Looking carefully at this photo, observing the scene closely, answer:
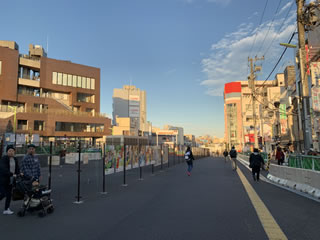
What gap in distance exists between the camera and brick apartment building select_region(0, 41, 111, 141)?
2023 inches

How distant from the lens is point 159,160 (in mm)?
20781

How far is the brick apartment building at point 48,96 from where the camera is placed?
51.4m

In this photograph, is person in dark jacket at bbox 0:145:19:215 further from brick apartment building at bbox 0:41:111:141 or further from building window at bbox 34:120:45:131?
building window at bbox 34:120:45:131

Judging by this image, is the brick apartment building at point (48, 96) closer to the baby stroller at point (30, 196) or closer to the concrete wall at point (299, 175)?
the baby stroller at point (30, 196)

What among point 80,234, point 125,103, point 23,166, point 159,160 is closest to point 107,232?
point 80,234

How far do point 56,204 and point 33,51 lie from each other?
65722 millimetres

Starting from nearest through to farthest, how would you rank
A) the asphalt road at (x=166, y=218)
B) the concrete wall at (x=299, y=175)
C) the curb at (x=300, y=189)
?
the asphalt road at (x=166, y=218)
the curb at (x=300, y=189)
the concrete wall at (x=299, y=175)

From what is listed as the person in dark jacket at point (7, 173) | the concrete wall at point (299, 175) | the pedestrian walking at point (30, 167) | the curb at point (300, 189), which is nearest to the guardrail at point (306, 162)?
the concrete wall at point (299, 175)

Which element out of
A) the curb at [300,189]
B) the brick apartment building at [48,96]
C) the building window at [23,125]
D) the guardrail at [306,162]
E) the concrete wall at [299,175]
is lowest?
the curb at [300,189]

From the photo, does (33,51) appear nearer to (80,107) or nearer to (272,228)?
(80,107)

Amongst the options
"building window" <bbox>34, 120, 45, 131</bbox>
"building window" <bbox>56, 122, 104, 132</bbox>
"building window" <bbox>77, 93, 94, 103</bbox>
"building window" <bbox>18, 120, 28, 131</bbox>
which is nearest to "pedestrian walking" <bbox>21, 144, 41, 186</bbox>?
"building window" <bbox>18, 120, 28, 131</bbox>

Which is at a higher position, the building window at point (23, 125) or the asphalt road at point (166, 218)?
the building window at point (23, 125)

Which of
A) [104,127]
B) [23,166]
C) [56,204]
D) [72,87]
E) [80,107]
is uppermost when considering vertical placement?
[72,87]

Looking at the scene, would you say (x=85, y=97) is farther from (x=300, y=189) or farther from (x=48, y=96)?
(x=300, y=189)
